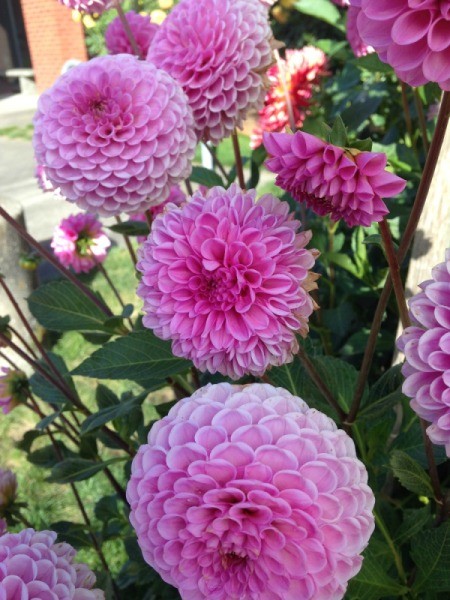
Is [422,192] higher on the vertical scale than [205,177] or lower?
higher

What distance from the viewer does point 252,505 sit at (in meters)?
0.41

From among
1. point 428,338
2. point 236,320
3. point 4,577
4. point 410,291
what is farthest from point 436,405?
point 410,291

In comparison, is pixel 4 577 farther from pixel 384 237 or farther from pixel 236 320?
pixel 384 237

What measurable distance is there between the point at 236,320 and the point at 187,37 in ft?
1.51

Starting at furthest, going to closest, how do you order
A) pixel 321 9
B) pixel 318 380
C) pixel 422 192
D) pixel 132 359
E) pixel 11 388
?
1. pixel 321 9
2. pixel 11 388
3. pixel 132 359
4. pixel 318 380
5. pixel 422 192

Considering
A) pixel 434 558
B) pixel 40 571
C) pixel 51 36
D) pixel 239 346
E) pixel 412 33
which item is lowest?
pixel 51 36

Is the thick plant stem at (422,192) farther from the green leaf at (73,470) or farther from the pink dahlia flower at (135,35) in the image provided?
the pink dahlia flower at (135,35)

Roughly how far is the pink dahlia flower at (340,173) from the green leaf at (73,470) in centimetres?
55

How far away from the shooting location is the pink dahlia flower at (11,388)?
103 cm

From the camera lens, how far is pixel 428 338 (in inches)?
16.8

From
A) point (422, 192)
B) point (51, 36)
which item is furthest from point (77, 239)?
point (51, 36)

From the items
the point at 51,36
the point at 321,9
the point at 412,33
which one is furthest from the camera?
the point at 51,36

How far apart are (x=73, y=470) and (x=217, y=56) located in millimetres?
553

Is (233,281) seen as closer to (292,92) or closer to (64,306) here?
(64,306)
